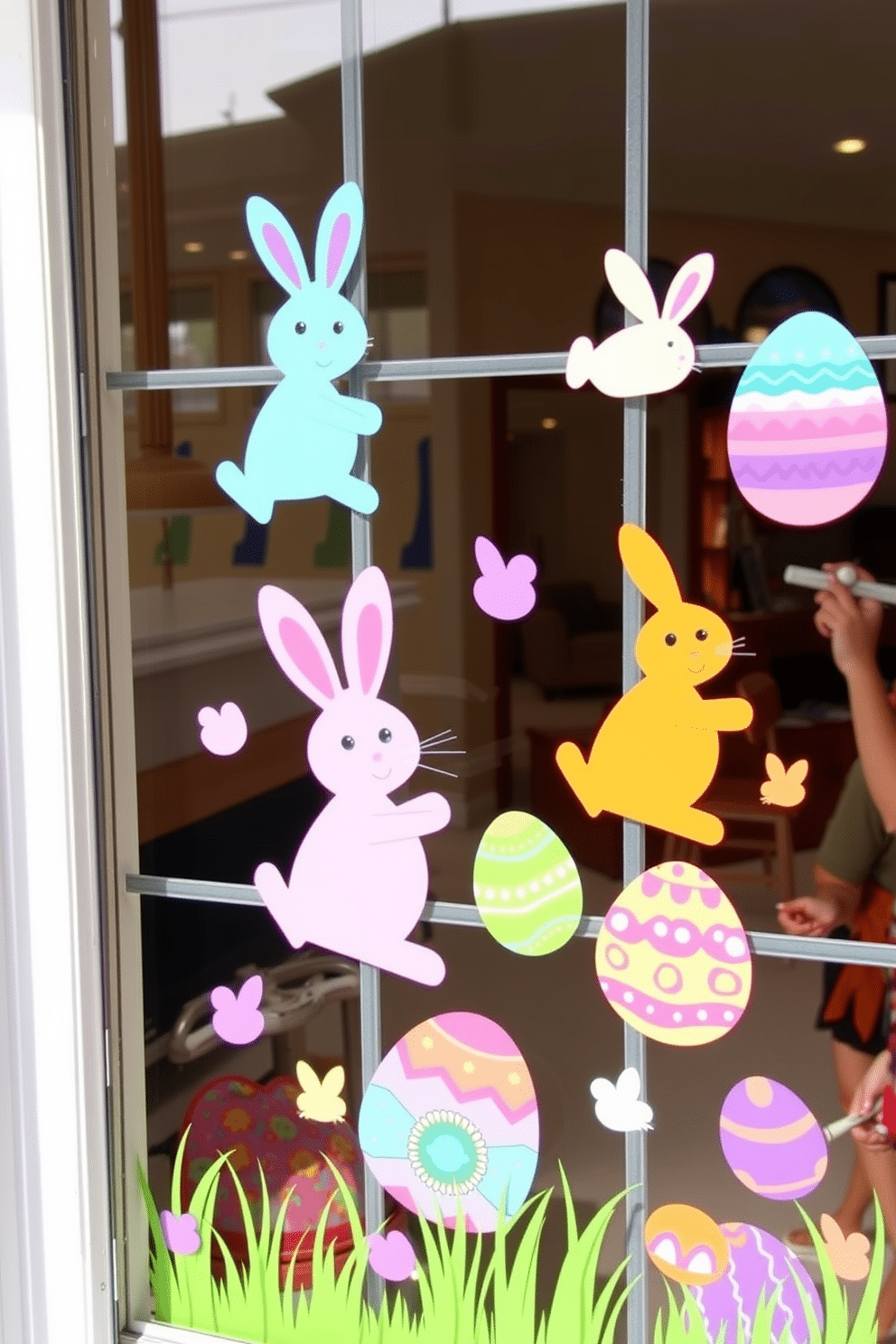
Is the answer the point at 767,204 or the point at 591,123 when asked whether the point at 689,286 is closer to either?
the point at 591,123

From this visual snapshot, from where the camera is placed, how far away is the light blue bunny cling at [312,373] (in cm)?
132

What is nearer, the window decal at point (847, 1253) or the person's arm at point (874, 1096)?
the window decal at point (847, 1253)

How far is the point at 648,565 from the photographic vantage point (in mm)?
1235

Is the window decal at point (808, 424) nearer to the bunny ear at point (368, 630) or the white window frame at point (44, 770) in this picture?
the bunny ear at point (368, 630)

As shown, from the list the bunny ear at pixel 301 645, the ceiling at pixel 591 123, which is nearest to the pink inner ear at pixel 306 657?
the bunny ear at pixel 301 645

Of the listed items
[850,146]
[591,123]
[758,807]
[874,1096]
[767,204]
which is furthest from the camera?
[767,204]

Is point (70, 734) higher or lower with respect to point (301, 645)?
lower

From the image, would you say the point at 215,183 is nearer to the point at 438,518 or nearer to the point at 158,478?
the point at 438,518

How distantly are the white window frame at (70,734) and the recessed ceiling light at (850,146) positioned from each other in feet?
17.6

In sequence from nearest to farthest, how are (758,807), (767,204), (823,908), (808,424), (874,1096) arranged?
(808,424) < (874,1096) < (823,908) < (758,807) < (767,204)

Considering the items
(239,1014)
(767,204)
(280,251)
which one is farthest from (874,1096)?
(767,204)

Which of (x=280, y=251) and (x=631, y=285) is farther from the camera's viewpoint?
(x=280, y=251)

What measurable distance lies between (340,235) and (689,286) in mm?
374

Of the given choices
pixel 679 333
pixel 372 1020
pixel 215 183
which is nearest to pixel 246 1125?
pixel 372 1020
